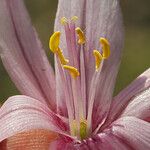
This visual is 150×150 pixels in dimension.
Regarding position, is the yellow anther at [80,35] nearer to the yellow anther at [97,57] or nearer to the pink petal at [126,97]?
the yellow anther at [97,57]

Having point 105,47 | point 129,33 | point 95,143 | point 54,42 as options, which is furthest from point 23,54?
point 129,33

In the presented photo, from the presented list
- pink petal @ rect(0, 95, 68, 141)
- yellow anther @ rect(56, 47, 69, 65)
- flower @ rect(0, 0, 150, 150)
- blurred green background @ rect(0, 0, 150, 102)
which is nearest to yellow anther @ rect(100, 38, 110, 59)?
flower @ rect(0, 0, 150, 150)

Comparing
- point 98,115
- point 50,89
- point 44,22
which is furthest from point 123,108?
point 44,22

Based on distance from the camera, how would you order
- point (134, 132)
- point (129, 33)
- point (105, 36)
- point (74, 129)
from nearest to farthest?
point (134, 132), point (74, 129), point (105, 36), point (129, 33)

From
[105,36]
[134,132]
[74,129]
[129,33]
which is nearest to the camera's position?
[134,132]

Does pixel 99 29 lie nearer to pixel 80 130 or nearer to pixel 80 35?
pixel 80 35

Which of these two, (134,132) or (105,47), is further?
(105,47)

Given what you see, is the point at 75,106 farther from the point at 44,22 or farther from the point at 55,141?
the point at 44,22

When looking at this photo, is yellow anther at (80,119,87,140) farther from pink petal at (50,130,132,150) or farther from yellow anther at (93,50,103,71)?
yellow anther at (93,50,103,71)
